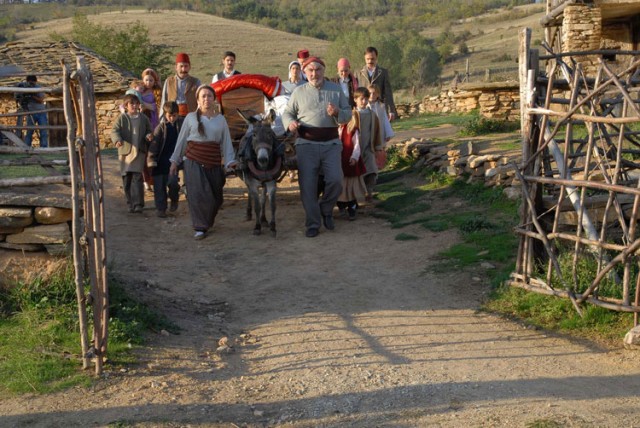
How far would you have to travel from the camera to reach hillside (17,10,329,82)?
44.0m

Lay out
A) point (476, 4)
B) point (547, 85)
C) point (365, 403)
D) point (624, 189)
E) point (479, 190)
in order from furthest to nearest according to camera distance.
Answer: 1. point (476, 4)
2. point (479, 190)
3. point (547, 85)
4. point (624, 189)
5. point (365, 403)

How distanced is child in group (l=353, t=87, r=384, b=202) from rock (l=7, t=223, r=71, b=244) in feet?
16.2

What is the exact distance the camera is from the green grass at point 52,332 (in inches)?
203

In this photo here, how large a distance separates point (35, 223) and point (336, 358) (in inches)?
97.6

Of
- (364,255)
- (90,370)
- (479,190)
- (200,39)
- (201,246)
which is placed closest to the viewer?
(90,370)

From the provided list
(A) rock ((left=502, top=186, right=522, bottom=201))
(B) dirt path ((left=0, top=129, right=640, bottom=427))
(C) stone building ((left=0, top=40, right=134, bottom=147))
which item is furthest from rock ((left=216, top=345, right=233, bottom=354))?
(C) stone building ((left=0, top=40, right=134, bottom=147))

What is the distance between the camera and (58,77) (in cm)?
1947

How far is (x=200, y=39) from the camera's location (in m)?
50.5

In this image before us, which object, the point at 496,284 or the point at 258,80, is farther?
the point at 258,80

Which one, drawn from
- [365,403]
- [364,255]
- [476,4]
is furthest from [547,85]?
[476,4]

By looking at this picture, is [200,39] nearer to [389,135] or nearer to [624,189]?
[389,135]

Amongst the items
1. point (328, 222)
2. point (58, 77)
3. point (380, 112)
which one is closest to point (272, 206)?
point (328, 222)

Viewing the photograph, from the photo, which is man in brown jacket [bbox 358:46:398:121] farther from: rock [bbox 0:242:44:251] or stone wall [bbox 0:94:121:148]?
stone wall [bbox 0:94:121:148]

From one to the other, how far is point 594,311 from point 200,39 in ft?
153
